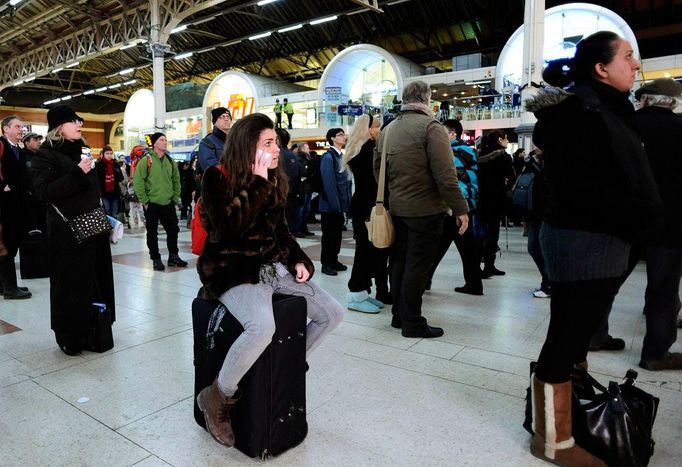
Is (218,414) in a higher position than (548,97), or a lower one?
lower

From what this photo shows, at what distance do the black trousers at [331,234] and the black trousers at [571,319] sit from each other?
4.00m

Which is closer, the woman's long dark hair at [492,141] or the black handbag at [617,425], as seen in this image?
the black handbag at [617,425]

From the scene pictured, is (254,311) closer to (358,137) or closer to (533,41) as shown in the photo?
(358,137)

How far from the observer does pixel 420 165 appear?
341 cm

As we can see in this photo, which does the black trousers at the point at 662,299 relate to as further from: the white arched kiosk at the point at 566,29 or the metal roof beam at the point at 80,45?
the metal roof beam at the point at 80,45

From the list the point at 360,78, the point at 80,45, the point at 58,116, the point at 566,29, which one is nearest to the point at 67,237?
the point at 58,116

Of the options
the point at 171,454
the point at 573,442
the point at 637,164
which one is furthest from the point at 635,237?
the point at 171,454

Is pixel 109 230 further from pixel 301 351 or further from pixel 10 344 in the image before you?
pixel 301 351

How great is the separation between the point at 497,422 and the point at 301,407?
94cm

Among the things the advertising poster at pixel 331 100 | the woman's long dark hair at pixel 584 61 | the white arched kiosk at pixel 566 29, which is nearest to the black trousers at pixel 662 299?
the woman's long dark hair at pixel 584 61

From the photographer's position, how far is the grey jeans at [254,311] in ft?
6.21

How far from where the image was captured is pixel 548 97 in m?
1.82

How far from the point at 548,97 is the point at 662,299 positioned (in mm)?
1843

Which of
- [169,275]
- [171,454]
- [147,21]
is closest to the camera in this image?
[171,454]
